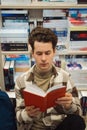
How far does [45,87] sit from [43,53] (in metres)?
0.26

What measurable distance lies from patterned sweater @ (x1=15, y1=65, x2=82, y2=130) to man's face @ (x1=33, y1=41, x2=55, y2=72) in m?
0.13

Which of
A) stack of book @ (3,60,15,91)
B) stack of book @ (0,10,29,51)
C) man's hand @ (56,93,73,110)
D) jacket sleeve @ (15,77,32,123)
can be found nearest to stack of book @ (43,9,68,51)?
stack of book @ (0,10,29,51)

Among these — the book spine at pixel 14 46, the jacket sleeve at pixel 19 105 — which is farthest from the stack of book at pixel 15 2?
the jacket sleeve at pixel 19 105

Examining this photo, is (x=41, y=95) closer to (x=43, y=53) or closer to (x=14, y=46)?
(x=43, y=53)

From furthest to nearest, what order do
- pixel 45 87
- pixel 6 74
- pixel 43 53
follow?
pixel 6 74 → pixel 45 87 → pixel 43 53

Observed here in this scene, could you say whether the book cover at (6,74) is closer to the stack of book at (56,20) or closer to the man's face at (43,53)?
the stack of book at (56,20)

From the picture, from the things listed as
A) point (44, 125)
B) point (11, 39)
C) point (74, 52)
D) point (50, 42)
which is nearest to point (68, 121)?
point (44, 125)

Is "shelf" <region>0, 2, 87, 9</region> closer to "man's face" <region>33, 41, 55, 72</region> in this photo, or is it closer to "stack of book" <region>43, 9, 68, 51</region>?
"stack of book" <region>43, 9, 68, 51</region>

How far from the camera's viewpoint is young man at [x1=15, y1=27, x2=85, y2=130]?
155 centimetres

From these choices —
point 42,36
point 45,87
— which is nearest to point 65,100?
point 45,87

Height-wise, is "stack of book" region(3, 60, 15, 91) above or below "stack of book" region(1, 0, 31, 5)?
below

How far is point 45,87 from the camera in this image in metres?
1.68

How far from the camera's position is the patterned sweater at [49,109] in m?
1.64

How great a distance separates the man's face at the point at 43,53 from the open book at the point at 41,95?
0.85 feet
